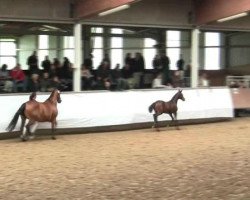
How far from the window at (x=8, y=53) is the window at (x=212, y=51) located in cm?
1115

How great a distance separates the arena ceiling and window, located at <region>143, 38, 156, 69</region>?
4953mm

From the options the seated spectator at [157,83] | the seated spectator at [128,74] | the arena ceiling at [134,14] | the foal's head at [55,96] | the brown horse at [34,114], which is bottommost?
the brown horse at [34,114]

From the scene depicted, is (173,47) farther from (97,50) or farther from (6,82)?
(6,82)

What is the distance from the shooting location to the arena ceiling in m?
19.2

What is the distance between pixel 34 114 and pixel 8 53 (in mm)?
11759

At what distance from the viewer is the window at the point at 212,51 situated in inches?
1252

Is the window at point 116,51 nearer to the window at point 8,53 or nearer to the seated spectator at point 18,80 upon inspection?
the window at point 8,53

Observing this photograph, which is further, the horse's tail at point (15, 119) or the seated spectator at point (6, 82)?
the seated spectator at point (6, 82)

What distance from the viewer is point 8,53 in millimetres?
26516

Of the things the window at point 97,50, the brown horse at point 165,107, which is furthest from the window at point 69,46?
the brown horse at point 165,107

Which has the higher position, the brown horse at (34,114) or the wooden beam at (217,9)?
the wooden beam at (217,9)

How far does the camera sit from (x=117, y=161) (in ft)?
36.8

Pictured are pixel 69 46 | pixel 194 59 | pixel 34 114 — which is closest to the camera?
pixel 34 114

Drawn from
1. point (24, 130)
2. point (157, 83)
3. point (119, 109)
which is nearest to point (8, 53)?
point (157, 83)
